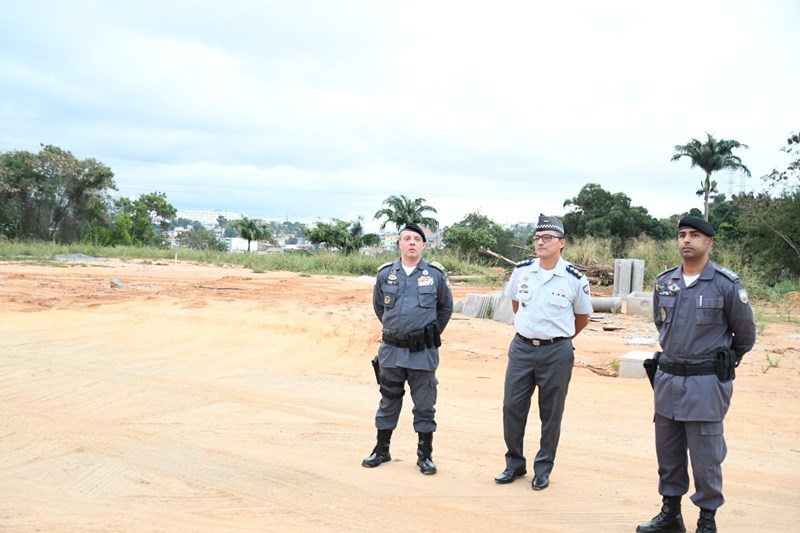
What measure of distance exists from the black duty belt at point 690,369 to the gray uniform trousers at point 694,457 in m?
0.28

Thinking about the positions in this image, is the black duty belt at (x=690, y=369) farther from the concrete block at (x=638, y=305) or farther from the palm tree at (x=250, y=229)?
the palm tree at (x=250, y=229)

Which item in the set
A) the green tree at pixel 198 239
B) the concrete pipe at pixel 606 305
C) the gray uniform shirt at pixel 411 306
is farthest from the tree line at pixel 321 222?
the gray uniform shirt at pixel 411 306

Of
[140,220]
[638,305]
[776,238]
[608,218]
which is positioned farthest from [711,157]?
[140,220]

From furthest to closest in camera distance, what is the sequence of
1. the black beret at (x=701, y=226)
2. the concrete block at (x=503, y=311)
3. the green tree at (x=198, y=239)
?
the green tree at (x=198, y=239)
the concrete block at (x=503, y=311)
the black beret at (x=701, y=226)

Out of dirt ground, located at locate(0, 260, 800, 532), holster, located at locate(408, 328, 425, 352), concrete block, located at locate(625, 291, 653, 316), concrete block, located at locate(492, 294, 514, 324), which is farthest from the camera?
concrete block, located at locate(625, 291, 653, 316)

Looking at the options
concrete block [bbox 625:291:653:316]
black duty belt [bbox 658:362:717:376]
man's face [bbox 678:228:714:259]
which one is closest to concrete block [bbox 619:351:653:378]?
black duty belt [bbox 658:362:717:376]

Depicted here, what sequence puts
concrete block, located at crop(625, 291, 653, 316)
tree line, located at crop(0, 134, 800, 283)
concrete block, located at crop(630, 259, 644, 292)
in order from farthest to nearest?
tree line, located at crop(0, 134, 800, 283), concrete block, located at crop(630, 259, 644, 292), concrete block, located at crop(625, 291, 653, 316)

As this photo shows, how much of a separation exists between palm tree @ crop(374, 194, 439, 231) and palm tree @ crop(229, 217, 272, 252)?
13362mm

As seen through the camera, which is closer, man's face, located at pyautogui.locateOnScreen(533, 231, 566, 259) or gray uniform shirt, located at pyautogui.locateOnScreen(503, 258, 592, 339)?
gray uniform shirt, located at pyautogui.locateOnScreen(503, 258, 592, 339)

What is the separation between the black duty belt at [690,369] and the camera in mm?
3922

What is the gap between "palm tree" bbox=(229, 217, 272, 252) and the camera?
52.4 m

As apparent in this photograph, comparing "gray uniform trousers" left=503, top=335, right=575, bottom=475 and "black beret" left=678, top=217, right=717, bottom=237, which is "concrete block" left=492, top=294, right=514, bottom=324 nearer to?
"gray uniform trousers" left=503, top=335, right=575, bottom=475

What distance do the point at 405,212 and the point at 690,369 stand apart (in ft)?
131

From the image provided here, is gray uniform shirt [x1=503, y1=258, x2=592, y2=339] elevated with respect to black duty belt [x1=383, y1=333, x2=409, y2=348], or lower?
elevated
